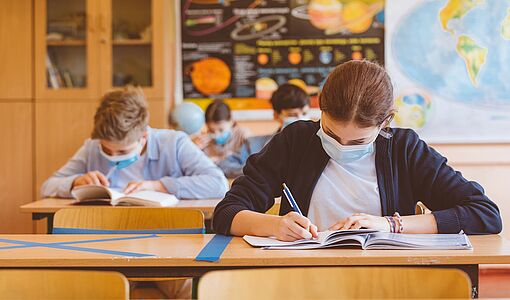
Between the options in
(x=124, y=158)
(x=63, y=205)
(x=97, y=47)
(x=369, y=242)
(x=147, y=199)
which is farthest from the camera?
(x=97, y=47)

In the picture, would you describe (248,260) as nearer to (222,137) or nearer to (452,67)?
(222,137)

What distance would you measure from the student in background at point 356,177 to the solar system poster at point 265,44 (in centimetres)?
285

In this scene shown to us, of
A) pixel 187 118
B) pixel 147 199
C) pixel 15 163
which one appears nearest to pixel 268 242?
pixel 147 199

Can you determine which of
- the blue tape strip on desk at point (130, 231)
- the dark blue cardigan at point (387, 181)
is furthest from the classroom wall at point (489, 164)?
the blue tape strip on desk at point (130, 231)

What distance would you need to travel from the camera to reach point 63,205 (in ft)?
9.98

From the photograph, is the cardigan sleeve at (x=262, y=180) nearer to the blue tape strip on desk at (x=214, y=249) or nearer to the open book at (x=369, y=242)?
the blue tape strip on desk at (x=214, y=249)

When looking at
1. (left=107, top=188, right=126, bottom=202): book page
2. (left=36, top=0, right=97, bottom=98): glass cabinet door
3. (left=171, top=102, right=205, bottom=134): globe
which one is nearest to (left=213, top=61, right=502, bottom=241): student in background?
(left=107, top=188, right=126, bottom=202): book page

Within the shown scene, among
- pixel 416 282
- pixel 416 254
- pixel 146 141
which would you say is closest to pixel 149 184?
pixel 146 141

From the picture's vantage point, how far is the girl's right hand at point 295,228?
6.00ft

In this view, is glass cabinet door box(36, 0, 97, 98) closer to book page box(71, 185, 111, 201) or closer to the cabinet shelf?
the cabinet shelf

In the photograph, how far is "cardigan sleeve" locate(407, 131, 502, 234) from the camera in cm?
199

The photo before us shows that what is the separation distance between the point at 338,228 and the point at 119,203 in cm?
133

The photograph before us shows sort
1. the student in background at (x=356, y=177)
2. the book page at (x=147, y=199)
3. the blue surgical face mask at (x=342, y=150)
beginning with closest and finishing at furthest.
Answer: the student in background at (x=356, y=177)
the blue surgical face mask at (x=342, y=150)
the book page at (x=147, y=199)

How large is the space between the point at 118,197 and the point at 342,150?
119 cm
